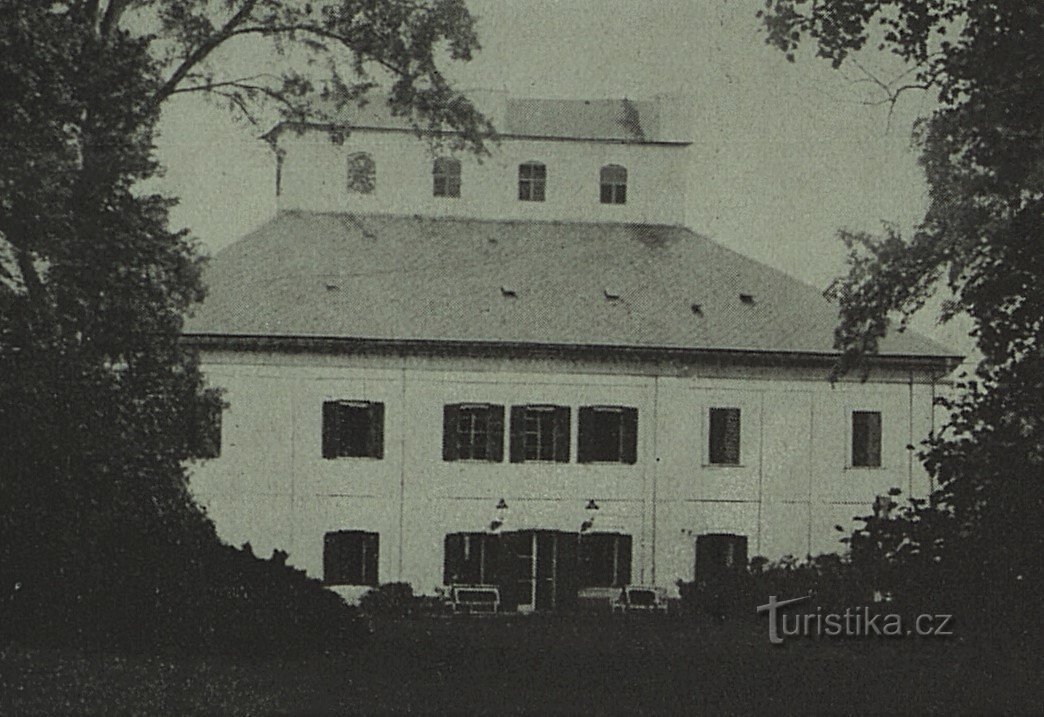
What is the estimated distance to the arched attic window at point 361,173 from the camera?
11.5 meters

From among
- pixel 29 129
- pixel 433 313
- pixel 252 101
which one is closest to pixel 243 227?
pixel 252 101

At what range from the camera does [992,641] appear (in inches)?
386

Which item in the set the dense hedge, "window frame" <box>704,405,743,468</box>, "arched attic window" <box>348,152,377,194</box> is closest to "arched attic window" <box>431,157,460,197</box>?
"arched attic window" <box>348,152,377,194</box>

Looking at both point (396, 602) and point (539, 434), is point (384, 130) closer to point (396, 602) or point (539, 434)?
point (539, 434)

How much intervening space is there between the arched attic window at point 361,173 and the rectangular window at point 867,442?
3768mm

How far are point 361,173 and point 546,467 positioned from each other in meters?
4.05

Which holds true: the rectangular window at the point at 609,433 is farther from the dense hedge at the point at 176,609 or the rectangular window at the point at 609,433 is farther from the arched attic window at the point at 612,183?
the dense hedge at the point at 176,609

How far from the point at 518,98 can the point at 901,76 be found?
2469mm

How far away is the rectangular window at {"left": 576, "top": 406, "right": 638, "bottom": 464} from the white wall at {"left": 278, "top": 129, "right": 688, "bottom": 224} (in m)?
1.75

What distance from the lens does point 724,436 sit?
12.2 meters

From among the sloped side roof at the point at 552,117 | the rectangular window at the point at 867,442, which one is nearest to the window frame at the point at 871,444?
the rectangular window at the point at 867,442

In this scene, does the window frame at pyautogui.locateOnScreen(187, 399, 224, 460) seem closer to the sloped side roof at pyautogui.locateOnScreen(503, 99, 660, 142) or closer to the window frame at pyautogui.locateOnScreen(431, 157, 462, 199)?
the window frame at pyautogui.locateOnScreen(431, 157, 462, 199)

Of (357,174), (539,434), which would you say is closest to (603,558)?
(539,434)

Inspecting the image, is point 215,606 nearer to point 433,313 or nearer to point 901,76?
point 433,313
